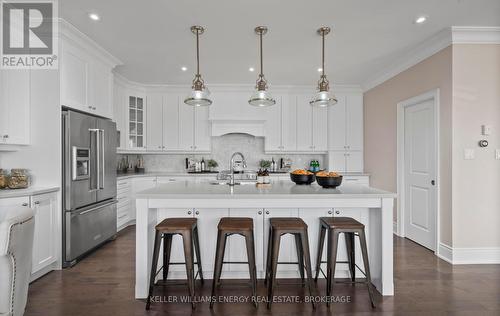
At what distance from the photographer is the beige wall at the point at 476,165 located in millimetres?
3010

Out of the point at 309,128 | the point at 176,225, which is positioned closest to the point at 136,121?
the point at 309,128

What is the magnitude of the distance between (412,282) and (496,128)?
2.11m

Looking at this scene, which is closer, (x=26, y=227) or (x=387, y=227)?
(x=26, y=227)

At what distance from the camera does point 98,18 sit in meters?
2.72

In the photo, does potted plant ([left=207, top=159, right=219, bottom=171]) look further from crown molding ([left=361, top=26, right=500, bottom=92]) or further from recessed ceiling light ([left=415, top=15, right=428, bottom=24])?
recessed ceiling light ([left=415, top=15, right=428, bottom=24])

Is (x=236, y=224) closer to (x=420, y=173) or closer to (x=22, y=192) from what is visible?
(x=22, y=192)

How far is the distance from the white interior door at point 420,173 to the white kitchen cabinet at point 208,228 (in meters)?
2.84

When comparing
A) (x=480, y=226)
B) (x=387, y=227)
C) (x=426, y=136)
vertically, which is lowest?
(x=480, y=226)

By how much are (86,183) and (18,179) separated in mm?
638

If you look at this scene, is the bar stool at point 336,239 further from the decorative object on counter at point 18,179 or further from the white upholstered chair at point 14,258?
the decorative object on counter at point 18,179

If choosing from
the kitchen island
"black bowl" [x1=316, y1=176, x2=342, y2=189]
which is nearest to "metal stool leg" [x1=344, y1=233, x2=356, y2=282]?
the kitchen island

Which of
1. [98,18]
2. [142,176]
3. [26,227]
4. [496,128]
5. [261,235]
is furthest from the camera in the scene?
[142,176]

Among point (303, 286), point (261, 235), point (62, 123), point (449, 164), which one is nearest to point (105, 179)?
point (62, 123)

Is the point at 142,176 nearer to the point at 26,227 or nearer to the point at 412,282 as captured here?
the point at 26,227
